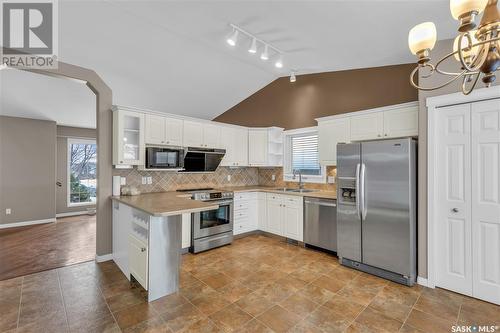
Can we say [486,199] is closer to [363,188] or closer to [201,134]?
[363,188]

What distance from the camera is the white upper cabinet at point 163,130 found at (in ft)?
12.3

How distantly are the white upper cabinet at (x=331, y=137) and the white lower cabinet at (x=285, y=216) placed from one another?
2.80 feet

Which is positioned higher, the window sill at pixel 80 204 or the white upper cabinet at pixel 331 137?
the white upper cabinet at pixel 331 137

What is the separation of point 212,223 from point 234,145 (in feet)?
5.68

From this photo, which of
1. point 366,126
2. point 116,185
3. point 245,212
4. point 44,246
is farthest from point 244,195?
point 44,246

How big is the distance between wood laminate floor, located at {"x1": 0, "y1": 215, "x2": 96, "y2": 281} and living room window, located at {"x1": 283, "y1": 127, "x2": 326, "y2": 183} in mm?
3977

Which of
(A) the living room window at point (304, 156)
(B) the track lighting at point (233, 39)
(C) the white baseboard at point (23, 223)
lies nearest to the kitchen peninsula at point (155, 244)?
(B) the track lighting at point (233, 39)

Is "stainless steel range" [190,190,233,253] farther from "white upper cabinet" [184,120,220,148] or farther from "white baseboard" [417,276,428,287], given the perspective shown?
"white baseboard" [417,276,428,287]

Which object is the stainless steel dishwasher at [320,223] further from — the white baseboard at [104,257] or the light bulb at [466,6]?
the white baseboard at [104,257]

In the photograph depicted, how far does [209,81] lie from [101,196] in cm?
288

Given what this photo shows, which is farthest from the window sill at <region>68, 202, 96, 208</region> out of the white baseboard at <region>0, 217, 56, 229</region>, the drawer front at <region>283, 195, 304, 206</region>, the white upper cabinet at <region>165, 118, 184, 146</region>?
the drawer front at <region>283, 195, 304, 206</region>

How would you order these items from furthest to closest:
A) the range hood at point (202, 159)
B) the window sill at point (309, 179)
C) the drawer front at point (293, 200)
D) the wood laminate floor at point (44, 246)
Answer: the window sill at point (309, 179) < the range hood at point (202, 159) < the drawer front at point (293, 200) < the wood laminate floor at point (44, 246)

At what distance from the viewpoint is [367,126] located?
3.57 metres

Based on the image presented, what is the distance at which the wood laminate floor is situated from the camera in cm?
331
